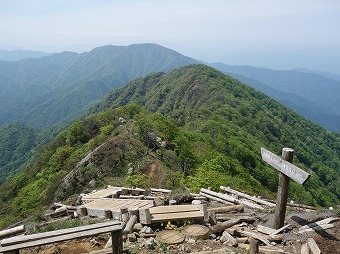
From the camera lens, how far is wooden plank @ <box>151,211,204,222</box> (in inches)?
384

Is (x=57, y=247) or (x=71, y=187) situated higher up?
(x=57, y=247)

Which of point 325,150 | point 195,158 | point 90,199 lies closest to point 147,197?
point 90,199

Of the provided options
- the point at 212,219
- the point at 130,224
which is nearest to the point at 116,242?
the point at 130,224

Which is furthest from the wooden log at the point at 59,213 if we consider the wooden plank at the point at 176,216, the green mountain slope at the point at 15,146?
the green mountain slope at the point at 15,146

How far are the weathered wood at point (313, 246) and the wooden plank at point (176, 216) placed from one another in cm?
324

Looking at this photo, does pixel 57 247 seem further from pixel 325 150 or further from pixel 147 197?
pixel 325 150

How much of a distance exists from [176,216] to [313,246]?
4.09m

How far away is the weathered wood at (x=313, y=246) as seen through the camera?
27.4 ft

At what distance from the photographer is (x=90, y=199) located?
14.1 m

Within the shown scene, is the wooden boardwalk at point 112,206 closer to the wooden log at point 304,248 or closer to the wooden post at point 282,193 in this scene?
the wooden post at point 282,193

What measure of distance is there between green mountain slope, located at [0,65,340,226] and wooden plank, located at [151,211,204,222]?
889 cm

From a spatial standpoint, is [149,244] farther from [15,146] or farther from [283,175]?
[15,146]

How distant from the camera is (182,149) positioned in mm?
35500

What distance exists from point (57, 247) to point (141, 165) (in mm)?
19316
